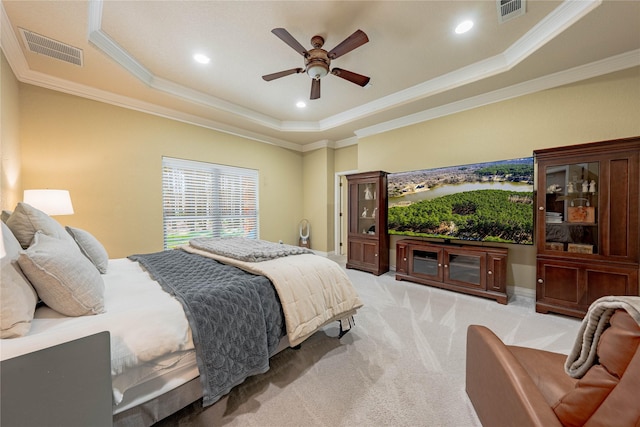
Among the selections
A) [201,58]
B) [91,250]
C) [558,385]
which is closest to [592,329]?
[558,385]

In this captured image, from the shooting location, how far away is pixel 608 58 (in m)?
2.53

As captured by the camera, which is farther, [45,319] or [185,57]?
[185,57]

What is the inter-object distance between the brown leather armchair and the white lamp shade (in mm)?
3745

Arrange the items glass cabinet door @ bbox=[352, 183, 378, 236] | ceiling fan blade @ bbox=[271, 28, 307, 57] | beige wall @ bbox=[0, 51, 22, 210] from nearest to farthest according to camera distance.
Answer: ceiling fan blade @ bbox=[271, 28, 307, 57]
beige wall @ bbox=[0, 51, 22, 210]
glass cabinet door @ bbox=[352, 183, 378, 236]

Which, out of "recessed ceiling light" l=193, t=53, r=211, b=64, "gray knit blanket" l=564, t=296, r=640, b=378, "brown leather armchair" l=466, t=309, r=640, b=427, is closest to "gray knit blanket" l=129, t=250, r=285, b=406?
"brown leather armchair" l=466, t=309, r=640, b=427

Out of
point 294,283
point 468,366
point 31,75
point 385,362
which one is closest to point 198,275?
point 294,283

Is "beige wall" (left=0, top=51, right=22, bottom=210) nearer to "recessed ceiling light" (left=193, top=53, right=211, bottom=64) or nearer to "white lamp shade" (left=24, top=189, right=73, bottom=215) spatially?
"white lamp shade" (left=24, top=189, right=73, bottom=215)

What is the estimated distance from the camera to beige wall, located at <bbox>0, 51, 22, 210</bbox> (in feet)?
7.18

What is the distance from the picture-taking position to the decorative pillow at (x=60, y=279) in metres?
1.06

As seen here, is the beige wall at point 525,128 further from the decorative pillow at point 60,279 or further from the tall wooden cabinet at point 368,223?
the decorative pillow at point 60,279

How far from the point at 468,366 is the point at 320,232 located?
437cm

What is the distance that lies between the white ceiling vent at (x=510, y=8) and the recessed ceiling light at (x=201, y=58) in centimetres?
293

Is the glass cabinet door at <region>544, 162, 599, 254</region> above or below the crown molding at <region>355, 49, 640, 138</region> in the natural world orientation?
below

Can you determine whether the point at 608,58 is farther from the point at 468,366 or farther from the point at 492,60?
the point at 468,366
